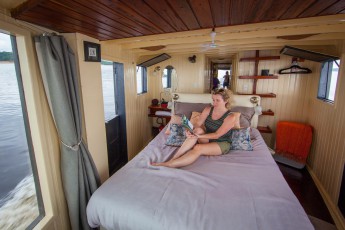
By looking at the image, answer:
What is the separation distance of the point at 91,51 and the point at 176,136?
140 centimetres

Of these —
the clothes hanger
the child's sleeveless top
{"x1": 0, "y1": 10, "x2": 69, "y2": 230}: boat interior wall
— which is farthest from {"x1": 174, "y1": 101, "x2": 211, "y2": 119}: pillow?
{"x1": 0, "y1": 10, "x2": 69, "y2": 230}: boat interior wall

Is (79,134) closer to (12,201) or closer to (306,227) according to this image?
(12,201)

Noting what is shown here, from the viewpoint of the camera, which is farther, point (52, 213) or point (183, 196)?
point (52, 213)

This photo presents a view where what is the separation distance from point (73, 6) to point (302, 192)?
3141 millimetres

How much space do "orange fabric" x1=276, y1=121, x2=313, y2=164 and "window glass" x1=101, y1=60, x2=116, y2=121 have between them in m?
2.84

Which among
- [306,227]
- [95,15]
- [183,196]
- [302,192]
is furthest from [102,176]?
[302,192]

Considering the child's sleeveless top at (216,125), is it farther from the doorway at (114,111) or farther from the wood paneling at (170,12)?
the doorway at (114,111)

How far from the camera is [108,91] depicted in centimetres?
270

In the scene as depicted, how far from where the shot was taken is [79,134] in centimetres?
158

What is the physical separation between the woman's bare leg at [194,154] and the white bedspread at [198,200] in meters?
0.08

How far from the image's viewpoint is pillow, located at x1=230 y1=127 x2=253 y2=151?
6.88 ft

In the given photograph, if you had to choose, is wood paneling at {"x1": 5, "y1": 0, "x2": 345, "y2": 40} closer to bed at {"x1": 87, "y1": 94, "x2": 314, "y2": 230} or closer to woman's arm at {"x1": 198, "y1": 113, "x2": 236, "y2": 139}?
woman's arm at {"x1": 198, "y1": 113, "x2": 236, "y2": 139}

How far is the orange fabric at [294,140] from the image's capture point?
8.96 ft

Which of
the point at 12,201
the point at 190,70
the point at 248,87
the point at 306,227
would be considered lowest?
the point at 12,201
